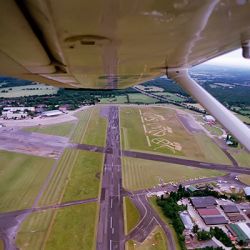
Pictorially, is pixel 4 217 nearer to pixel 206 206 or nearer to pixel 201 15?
pixel 206 206

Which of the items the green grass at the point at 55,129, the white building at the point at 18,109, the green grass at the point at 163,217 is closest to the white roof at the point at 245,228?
the green grass at the point at 163,217

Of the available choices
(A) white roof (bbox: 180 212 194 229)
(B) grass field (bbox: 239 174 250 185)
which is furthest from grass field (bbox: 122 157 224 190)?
(A) white roof (bbox: 180 212 194 229)

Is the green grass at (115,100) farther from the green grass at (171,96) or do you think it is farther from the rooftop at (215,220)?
the rooftop at (215,220)

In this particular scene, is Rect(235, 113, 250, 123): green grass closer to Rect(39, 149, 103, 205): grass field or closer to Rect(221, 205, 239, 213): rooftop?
Rect(39, 149, 103, 205): grass field

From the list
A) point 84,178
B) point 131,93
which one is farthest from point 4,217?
point 131,93

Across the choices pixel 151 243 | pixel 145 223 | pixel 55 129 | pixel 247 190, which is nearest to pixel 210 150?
pixel 247 190

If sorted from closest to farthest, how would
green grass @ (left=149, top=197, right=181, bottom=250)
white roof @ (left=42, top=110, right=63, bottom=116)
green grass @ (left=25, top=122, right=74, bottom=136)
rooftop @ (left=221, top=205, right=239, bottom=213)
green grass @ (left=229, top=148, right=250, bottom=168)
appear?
green grass @ (left=149, top=197, right=181, bottom=250) → rooftop @ (left=221, top=205, right=239, bottom=213) → green grass @ (left=229, top=148, right=250, bottom=168) → green grass @ (left=25, top=122, right=74, bottom=136) → white roof @ (left=42, top=110, right=63, bottom=116)
